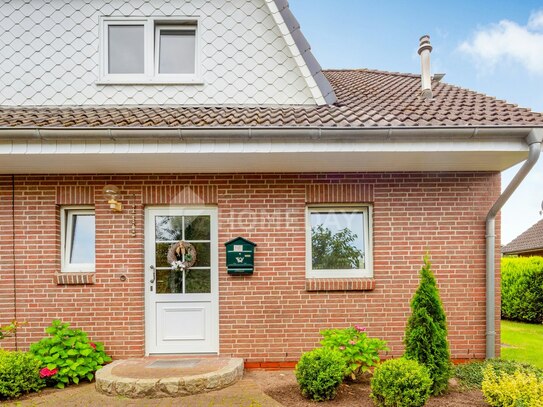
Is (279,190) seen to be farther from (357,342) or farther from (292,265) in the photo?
(357,342)

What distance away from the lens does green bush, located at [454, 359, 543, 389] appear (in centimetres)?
465

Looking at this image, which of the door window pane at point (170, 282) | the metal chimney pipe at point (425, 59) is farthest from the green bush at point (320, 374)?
the metal chimney pipe at point (425, 59)

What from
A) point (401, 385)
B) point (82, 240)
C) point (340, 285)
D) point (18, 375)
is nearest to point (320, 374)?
point (401, 385)

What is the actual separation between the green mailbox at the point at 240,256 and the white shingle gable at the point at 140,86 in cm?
221

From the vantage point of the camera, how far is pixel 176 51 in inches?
251

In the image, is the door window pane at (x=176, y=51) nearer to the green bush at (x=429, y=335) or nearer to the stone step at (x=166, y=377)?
the stone step at (x=166, y=377)

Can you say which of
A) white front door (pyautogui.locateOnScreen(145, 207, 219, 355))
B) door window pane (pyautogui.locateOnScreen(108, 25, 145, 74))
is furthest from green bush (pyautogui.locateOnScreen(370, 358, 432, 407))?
door window pane (pyautogui.locateOnScreen(108, 25, 145, 74))

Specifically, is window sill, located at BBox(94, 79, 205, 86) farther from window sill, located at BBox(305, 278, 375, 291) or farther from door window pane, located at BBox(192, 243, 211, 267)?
window sill, located at BBox(305, 278, 375, 291)

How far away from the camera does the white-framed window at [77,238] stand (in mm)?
5695

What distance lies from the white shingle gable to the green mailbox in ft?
7.25

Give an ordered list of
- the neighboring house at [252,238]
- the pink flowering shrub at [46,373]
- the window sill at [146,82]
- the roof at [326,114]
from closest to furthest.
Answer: the roof at [326,114] < the pink flowering shrub at [46,373] < the neighboring house at [252,238] < the window sill at [146,82]

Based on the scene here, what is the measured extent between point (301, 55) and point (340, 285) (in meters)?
3.46

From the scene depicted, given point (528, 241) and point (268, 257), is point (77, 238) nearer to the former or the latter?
point (268, 257)

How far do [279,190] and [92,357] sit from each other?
330cm
